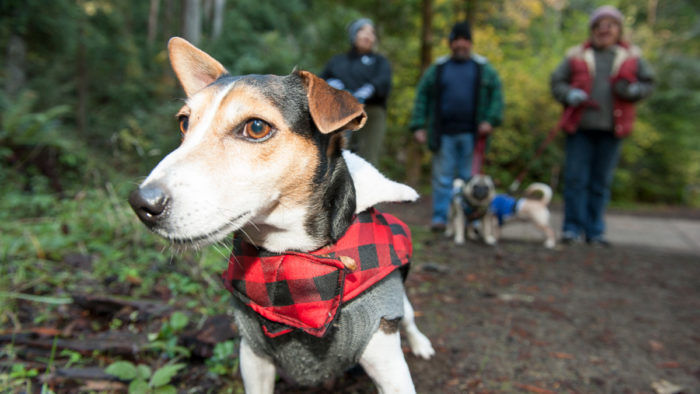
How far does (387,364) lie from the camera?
1.42 meters

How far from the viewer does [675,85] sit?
12.5 m

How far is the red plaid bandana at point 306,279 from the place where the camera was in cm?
136

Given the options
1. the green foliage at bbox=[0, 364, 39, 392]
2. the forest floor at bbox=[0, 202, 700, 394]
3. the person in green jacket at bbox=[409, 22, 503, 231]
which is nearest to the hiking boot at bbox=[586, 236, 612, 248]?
the forest floor at bbox=[0, 202, 700, 394]

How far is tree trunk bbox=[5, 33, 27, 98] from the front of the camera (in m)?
8.09

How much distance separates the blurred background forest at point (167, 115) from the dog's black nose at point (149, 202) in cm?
94

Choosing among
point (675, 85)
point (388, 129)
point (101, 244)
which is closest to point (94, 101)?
→ point (388, 129)

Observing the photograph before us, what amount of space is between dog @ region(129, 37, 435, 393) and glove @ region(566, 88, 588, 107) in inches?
163

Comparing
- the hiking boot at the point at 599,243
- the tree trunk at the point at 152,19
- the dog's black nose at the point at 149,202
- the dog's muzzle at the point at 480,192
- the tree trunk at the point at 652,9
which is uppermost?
the tree trunk at the point at 152,19

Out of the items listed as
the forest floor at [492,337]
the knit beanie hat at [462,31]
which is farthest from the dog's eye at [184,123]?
the knit beanie hat at [462,31]

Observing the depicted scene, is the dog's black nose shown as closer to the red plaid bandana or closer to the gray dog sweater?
the red plaid bandana

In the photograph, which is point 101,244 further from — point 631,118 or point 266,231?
point 631,118

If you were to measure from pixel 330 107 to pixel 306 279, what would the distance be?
59cm

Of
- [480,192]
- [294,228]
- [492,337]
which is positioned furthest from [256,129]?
[480,192]

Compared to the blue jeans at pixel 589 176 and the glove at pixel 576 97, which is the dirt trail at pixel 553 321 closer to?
the blue jeans at pixel 589 176
